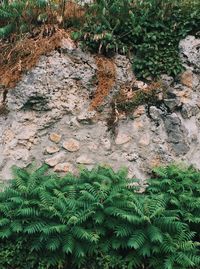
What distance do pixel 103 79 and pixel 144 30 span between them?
1183 millimetres

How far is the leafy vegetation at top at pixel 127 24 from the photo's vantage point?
8.46m

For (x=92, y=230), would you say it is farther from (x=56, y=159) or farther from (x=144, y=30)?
(x=144, y=30)

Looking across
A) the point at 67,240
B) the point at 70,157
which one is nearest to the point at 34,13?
the point at 70,157

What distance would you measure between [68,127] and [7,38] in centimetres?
203

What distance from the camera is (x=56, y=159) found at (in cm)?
773

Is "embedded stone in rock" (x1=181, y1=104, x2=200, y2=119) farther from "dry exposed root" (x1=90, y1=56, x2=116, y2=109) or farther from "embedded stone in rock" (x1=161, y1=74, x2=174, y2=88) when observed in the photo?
"dry exposed root" (x1=90, y1=56, x2=116, y2=109)

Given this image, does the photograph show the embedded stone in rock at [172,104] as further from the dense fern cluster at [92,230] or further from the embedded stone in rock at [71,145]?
the dense fern cluster at [92,230]

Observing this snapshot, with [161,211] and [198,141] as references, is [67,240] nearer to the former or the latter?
[161,211]

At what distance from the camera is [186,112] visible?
8.28 m

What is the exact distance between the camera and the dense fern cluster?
6188 mm

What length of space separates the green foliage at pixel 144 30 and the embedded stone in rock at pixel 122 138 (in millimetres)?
1166

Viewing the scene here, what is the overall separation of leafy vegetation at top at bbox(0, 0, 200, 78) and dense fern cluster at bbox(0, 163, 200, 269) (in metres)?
2.85

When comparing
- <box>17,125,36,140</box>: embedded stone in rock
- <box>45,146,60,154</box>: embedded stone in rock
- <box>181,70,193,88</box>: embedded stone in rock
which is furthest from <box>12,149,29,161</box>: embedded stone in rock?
<box>181,70,193,88</box>: embedded stone in rock

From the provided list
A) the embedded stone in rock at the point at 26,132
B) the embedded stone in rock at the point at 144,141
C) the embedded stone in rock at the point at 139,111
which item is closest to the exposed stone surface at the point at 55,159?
the embedded stone in rock at the point at 26,132
